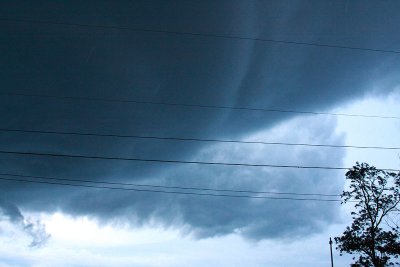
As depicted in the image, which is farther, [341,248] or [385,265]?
[341,248]

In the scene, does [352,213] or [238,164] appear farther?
[352,213]

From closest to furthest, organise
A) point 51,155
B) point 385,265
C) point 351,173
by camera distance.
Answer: point 51,155 → point 385,265 → point 351,173

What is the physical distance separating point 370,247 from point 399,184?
8.63 meters

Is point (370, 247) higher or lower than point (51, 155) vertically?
higher

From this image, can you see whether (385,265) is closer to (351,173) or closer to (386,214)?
(386,214)

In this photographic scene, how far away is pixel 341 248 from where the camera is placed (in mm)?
50156

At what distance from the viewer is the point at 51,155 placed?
71.5 ft

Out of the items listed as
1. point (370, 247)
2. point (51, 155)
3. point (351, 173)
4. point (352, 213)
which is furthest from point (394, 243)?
point (51, 155)

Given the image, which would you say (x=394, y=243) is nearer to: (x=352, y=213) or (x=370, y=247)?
(x=370, y=247)

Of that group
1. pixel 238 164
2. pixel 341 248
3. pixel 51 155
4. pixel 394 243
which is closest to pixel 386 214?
pixel 394 243

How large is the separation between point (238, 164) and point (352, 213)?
33.2 metres

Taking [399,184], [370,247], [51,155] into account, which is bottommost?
[51,155]

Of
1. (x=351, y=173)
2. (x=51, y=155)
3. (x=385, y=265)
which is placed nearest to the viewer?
(x=51, y=155)

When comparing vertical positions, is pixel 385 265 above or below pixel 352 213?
below
